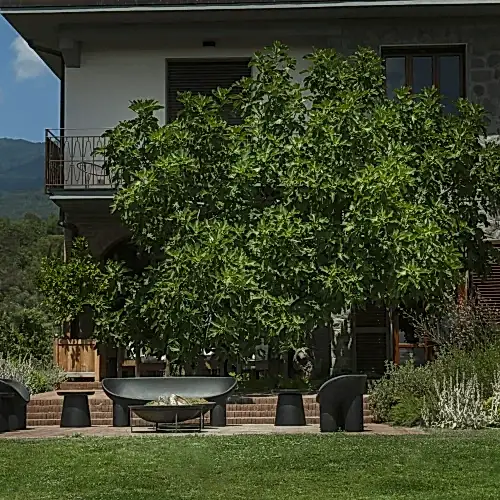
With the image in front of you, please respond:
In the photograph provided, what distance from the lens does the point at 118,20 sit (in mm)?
20047

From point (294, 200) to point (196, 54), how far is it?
5054 millimetres

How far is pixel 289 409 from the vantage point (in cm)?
1516

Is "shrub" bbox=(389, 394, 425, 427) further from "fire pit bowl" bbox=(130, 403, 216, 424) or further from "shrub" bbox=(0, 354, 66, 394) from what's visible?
"shrub" bbox=(0, 354, 66, 394)

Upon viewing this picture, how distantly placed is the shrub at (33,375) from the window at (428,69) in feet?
Answer: 24.8

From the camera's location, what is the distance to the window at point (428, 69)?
2012 cm

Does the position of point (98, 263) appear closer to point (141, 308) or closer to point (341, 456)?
point (141, 308)

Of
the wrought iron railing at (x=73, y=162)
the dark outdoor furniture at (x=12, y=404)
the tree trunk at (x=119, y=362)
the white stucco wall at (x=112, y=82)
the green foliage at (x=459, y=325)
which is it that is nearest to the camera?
the dark outdoor furniture at (x=12, y=404)

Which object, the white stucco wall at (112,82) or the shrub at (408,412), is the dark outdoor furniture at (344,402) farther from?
Answer: the white stucco wall at (112,82)

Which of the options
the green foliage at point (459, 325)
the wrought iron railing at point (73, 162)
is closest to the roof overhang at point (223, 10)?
the wrought iron railing at point (73, 162)

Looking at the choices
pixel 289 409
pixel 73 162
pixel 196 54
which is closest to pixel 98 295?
pixel 73 162

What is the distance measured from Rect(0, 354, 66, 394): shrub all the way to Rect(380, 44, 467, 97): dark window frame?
7909 mm

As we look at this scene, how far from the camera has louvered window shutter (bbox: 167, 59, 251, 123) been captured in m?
20.6

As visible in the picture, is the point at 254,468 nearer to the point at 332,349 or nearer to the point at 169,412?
the point at 169,412

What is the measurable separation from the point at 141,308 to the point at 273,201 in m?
2.59
